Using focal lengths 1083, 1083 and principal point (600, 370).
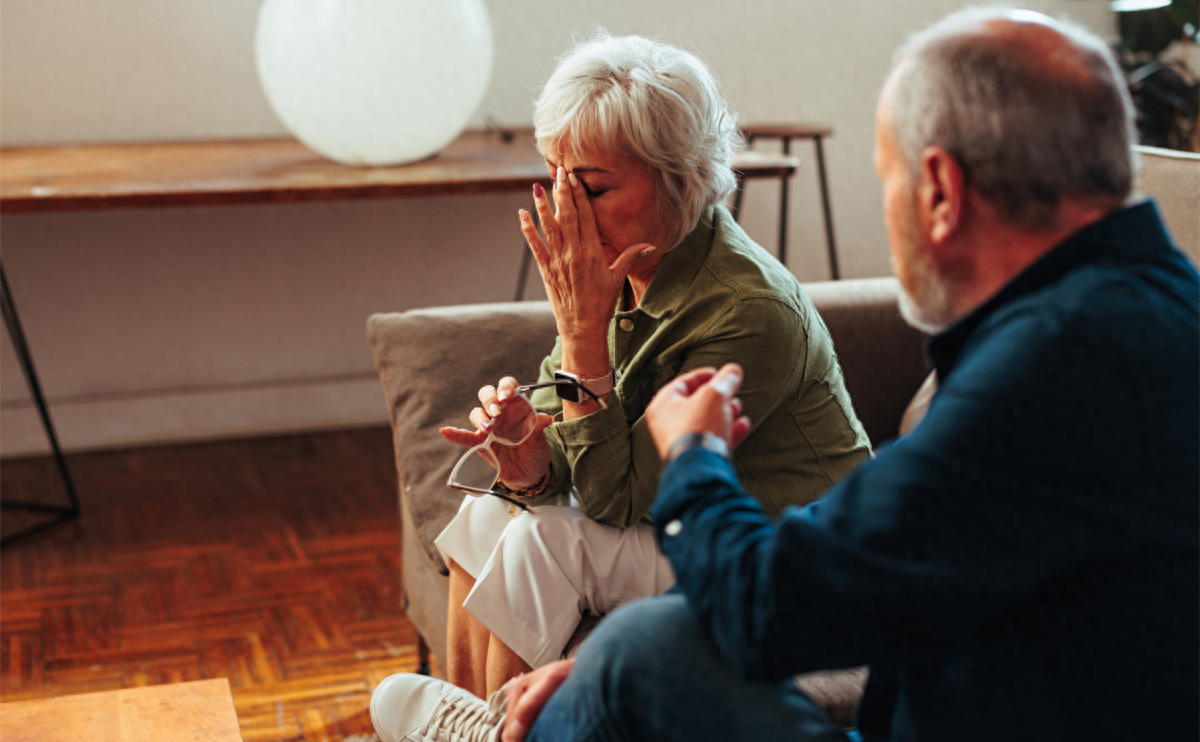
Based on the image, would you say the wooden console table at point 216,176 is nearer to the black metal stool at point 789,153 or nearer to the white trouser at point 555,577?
the black metal stool at point 789,153

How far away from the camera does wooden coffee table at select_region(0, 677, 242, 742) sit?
4.08ft

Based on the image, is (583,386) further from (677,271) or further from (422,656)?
(422,656)

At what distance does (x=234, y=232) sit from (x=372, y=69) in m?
0.97

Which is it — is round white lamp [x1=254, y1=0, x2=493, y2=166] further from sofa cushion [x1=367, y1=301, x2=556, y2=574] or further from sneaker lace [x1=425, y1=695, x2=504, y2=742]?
sneaker lace [x1=425, y1=695, x2=504, y2=742]

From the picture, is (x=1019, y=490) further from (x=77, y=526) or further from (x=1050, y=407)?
(x=77, y=526)

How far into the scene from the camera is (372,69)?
8.09 feet

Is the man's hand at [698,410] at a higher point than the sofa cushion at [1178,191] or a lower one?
higher

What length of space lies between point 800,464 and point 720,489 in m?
0.59

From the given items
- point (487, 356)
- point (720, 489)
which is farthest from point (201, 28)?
point (720, 489)

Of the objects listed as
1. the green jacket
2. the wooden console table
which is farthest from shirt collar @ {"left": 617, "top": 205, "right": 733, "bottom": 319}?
the wooden console table

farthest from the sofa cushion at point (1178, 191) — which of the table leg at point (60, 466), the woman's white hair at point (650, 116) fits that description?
the table leg at point (60, 466)

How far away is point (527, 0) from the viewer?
10.8ft

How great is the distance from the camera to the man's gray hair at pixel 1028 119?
0.79m

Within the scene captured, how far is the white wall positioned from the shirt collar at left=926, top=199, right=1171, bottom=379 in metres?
2.72
